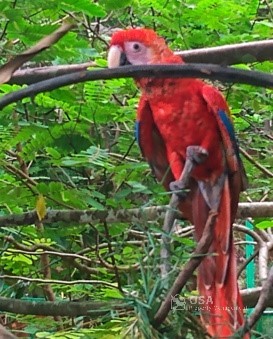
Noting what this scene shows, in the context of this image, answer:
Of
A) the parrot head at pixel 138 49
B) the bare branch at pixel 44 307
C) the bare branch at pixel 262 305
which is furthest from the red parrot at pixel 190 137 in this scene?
the bare branch at pixel 262 305

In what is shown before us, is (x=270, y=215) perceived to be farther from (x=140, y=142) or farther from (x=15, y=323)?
(x=15, y=323)

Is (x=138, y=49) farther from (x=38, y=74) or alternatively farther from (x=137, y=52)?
(x=38, y=74)

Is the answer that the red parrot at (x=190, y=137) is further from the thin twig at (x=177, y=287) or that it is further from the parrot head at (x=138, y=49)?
the thin twig at (x=177, y=287)

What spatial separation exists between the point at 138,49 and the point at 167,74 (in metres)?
0.52

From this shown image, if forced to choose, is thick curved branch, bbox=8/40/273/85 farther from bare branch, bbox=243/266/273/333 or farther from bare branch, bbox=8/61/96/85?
bare branch, bbox=243/266/273/333

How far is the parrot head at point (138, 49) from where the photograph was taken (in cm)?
89

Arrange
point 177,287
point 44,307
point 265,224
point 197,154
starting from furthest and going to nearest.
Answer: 1. point 265,224
2. point 44,307
3. point 197,154
4. point 177,287

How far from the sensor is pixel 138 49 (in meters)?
0.90

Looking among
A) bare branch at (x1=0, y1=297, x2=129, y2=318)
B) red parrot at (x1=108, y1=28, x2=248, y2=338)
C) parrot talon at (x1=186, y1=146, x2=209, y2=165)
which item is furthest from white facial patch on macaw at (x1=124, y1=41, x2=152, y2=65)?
bare branch at (x1=0, y1=297, x2=129, y2=318)

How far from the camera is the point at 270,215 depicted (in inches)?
39.6

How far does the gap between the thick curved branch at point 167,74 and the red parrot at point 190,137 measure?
1.25 ft

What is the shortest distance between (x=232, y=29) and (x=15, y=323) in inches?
A: 29.2

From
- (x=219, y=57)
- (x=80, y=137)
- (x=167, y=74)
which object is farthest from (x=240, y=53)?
(x=167, y=74)

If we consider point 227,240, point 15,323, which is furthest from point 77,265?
point 227,240
